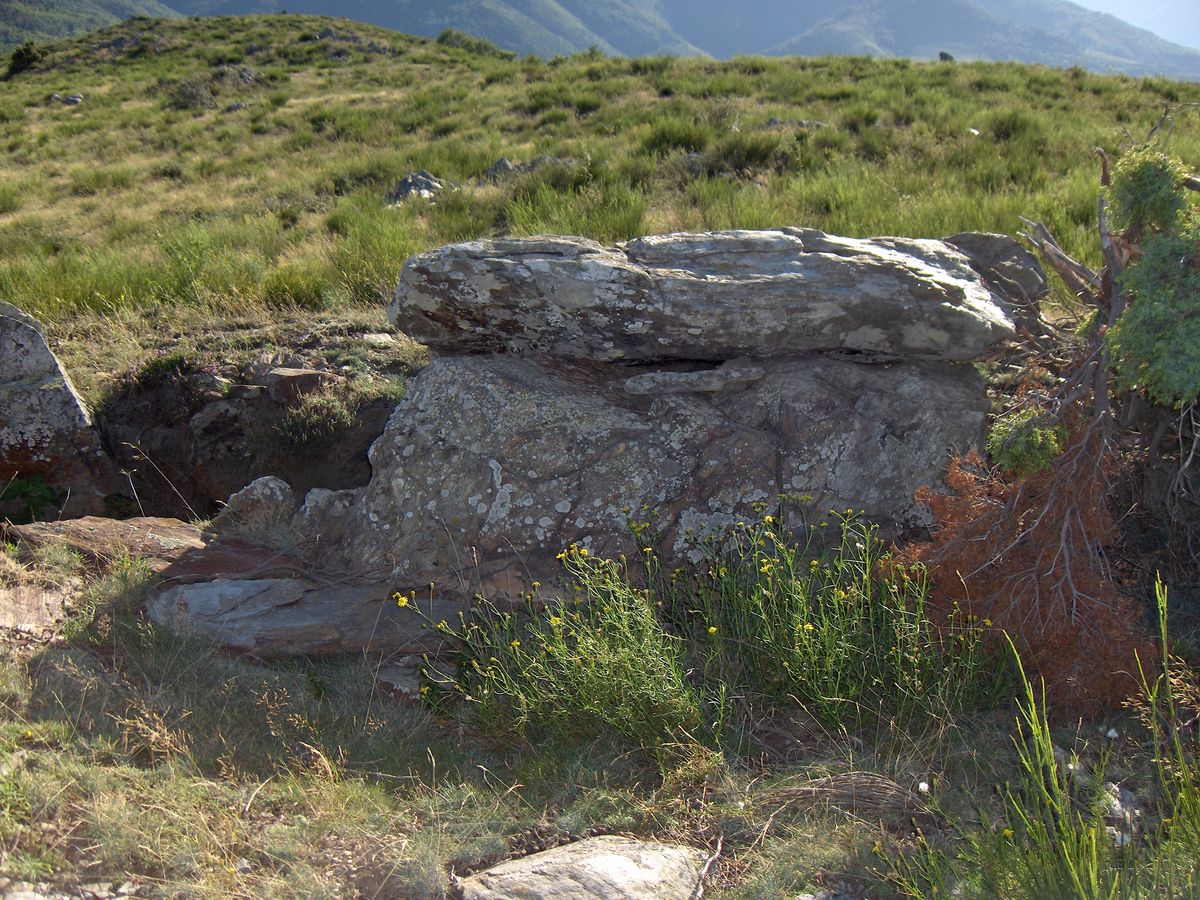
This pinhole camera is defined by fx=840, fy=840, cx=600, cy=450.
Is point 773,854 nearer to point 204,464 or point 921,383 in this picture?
point 921,383

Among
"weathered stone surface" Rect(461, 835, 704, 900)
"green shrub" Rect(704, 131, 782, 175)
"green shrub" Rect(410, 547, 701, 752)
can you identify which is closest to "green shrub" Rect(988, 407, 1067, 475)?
"green shrub" Rect(410, 547, 701, 752)

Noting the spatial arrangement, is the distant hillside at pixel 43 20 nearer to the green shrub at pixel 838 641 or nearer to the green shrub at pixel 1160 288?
the green shrub at pixel 838 641

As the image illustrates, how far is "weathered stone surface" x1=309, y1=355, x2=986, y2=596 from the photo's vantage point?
3.85 meters

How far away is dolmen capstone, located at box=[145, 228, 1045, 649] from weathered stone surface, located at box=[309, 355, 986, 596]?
1 centimetres

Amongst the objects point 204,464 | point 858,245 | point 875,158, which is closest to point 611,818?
point 858,245

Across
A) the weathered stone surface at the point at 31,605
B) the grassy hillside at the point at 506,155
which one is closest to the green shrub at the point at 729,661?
the weathered stone surface at the point at 31,605

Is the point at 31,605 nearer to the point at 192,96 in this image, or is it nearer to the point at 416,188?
the point at 416,188

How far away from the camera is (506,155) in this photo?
36.9ft

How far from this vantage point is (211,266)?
7.21 m

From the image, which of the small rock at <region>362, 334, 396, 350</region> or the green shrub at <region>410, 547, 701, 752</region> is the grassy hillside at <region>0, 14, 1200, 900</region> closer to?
the green shrub at <region>410, 547, 701, 752</region>

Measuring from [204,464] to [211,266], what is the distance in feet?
8.96

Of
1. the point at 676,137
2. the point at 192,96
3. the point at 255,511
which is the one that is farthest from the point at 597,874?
the point at 192,96

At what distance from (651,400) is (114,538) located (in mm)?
2703

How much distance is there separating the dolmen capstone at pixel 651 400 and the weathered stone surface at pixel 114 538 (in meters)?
0.42
